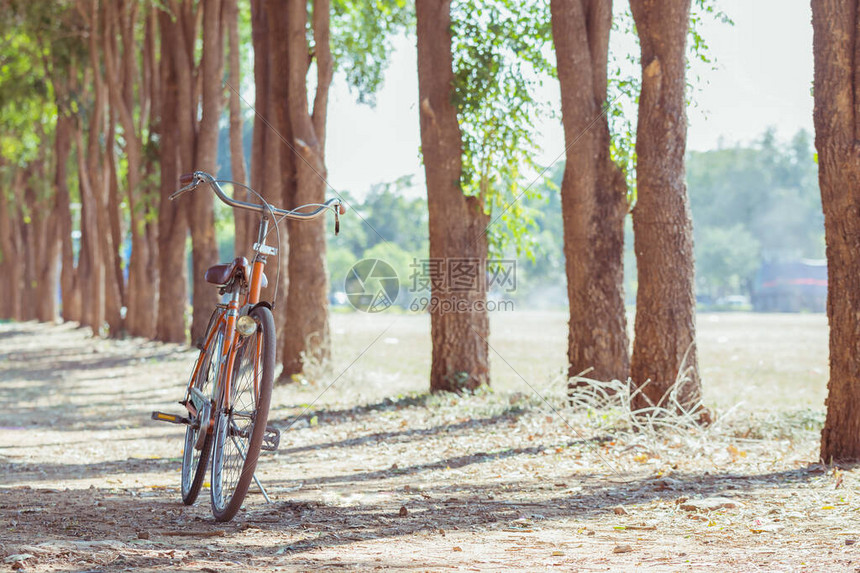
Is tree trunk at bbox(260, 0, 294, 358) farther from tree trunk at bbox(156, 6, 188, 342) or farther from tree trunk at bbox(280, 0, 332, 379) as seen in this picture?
tree trunk at bbox(156, 6, 188, 342)

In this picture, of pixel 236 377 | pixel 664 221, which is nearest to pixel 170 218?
pixel 664 221

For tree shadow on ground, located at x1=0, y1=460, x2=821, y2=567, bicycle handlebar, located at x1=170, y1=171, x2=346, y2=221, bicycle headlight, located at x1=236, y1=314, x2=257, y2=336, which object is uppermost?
bicycle handlebar, located at x1=170, y1=171, x2=346, y2=221

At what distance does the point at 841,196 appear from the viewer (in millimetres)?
5848

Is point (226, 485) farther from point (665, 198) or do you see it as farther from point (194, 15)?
point (194, 15)

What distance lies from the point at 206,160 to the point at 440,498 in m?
13.6

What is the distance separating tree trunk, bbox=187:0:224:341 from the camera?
17.1 metres

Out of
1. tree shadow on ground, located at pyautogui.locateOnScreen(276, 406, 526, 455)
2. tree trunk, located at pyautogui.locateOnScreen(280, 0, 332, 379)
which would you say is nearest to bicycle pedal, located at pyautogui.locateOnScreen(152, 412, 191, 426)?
tree shadow on ground, located at pyautogui.locateOnScreen(276, 406, 526, 455)

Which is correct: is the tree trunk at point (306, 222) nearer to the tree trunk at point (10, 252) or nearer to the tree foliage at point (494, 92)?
the tree foliage at point (494, 92)

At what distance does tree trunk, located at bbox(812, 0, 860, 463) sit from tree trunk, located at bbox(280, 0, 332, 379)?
6.89 metres

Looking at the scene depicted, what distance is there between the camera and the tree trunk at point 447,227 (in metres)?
10.1

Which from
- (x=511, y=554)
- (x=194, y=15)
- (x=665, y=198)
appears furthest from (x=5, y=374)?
(x=511, y=554)

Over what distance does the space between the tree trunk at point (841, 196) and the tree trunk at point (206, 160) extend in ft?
41.8

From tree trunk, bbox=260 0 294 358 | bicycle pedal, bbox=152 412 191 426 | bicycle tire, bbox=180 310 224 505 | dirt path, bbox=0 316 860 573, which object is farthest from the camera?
tree trunk, bbox=260 0 294 358

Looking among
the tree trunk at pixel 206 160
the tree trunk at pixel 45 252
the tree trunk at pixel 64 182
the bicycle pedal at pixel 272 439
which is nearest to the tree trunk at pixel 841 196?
the bicycle pedal at pixel 272 439
